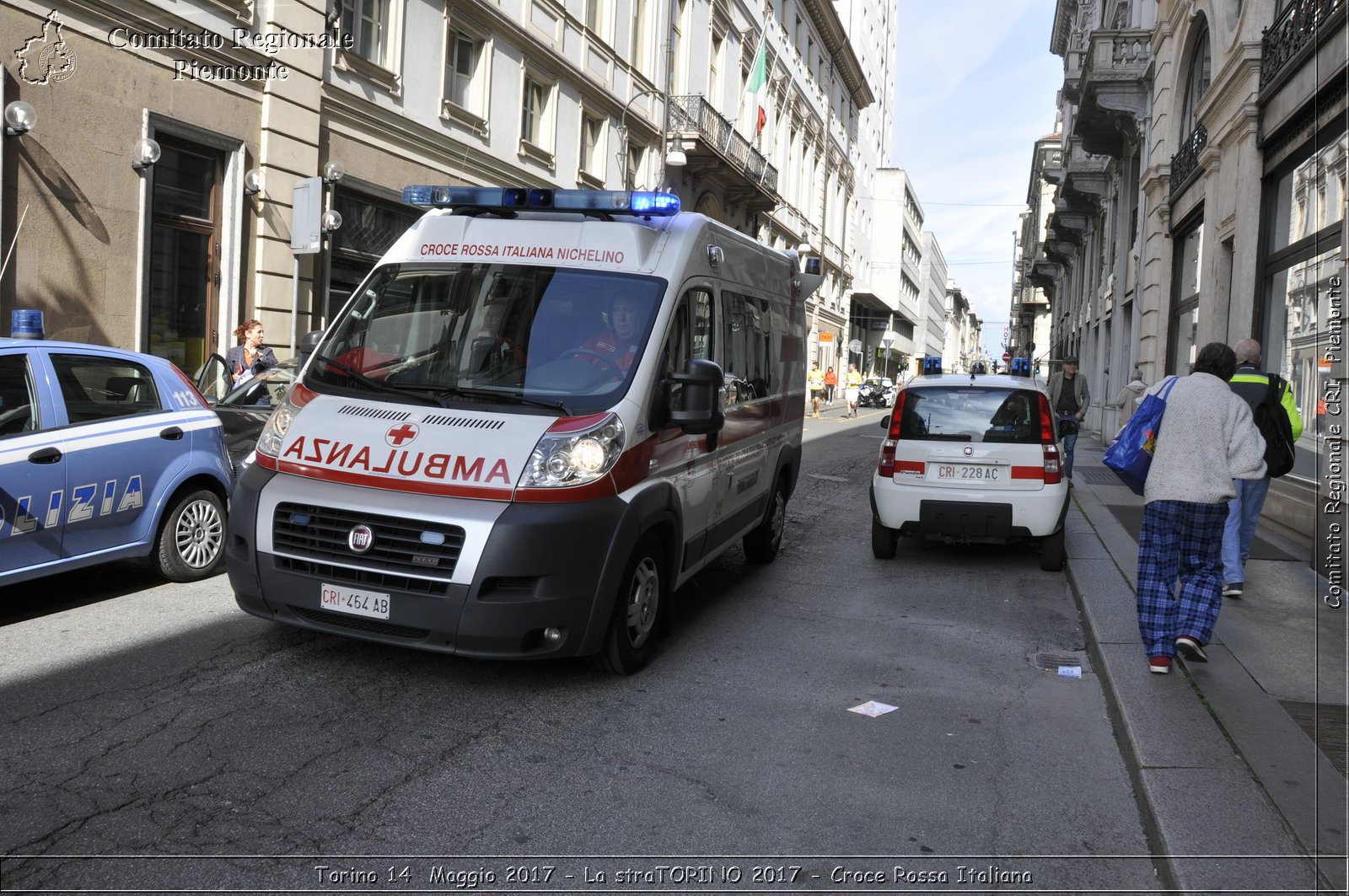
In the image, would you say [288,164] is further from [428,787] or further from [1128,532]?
[428,787]

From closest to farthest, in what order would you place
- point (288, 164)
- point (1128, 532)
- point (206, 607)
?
point (206, 607)
point (1128, 532)
point (288, 164)

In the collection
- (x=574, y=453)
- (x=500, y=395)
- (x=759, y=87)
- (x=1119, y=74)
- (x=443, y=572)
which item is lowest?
(x=443, y=572)

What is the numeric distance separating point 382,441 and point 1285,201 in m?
10.5

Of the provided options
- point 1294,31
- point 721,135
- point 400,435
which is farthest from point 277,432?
point 721,135

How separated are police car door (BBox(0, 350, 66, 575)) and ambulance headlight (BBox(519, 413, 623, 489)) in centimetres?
301

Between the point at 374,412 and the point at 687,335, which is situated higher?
the point at 687,335

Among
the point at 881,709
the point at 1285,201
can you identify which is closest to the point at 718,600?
the point at 881,709

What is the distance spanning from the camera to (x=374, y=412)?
5176 mm

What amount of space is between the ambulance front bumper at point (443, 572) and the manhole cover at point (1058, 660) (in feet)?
8.83

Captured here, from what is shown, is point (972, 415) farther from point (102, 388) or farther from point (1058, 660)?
point (102, 388)

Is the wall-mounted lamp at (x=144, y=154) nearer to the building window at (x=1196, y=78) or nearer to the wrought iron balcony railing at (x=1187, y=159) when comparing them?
the wrought iron balcony railing at (x=1187, y=159)

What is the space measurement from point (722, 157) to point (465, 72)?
12.6 meters

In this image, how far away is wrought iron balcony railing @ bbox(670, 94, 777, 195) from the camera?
28203 millimetres

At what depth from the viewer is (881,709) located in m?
5.21
